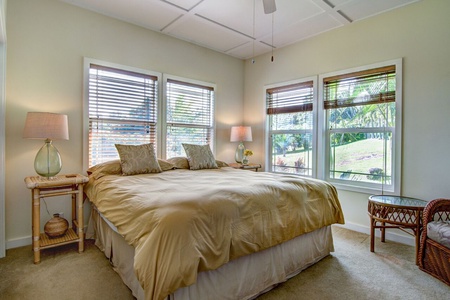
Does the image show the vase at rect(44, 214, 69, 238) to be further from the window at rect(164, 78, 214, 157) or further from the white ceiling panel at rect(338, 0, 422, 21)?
the white ceiling panel at rect(338, 0, 422, 21)

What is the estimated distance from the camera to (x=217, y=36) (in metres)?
3.83

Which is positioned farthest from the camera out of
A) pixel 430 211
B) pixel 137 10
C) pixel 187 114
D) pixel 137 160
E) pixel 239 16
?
pixel 187 114

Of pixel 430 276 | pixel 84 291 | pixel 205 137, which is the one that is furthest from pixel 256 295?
pixel 205 137

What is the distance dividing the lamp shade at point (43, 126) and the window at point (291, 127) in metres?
3.31

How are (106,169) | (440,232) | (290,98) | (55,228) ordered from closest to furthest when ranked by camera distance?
1. (440,232)
2. (55,228)
3. (106,169)
4. (290,98)

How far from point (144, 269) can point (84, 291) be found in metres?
0.97

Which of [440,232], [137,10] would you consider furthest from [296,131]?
[137,10]

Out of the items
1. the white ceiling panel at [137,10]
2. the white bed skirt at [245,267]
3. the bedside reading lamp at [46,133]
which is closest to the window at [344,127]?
the white bed skirt at [245,267]

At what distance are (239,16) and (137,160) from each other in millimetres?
2309

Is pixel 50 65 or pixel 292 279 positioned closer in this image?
pixel 292 279

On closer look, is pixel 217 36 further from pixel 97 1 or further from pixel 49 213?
pixel 49 213

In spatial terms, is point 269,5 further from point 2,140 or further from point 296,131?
point 2,140

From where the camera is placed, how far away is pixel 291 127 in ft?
13.9

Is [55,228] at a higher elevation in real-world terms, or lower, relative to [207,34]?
lower
